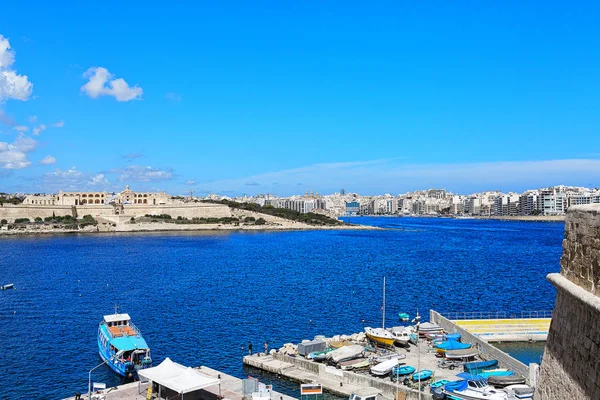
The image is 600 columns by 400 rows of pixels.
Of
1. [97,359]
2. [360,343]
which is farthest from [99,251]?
[360,343]

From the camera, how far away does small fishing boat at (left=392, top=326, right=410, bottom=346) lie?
1664 cm

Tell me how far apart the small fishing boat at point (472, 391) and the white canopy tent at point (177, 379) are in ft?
17.4

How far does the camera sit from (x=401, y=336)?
55.7 ft

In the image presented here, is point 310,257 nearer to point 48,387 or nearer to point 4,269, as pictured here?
point 4,269

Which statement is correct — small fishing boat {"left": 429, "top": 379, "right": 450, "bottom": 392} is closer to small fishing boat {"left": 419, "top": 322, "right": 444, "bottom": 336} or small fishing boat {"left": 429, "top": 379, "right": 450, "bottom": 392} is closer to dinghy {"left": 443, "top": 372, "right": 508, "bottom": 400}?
dinghy {"left": 443, "top": 372, "right": 508, "bottom": 400}

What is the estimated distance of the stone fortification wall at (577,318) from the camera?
397 cm

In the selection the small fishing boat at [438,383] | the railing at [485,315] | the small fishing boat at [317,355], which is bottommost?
the railing at [485,315]

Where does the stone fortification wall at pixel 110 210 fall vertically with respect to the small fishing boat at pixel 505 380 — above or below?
above

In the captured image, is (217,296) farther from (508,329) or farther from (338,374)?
(508,329)

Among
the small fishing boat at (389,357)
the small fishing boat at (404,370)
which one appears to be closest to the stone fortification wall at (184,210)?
the small fishing boat at (389,357)

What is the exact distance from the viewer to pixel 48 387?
14422mm

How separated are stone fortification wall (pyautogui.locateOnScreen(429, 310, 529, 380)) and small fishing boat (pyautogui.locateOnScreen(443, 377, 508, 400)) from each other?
1073 millimetres

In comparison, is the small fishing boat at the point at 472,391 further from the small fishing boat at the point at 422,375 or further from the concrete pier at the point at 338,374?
the small fishing boat at the point at 422,375

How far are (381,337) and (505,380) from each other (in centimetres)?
482
